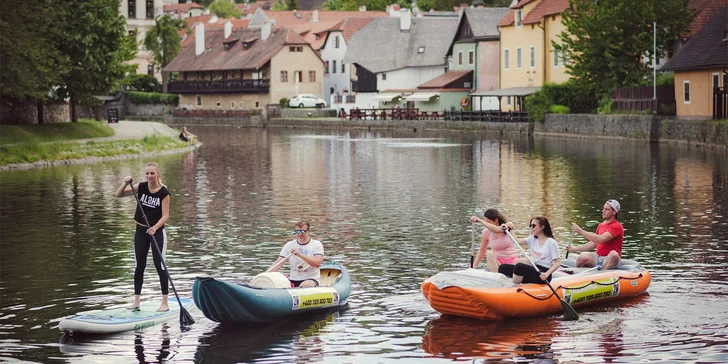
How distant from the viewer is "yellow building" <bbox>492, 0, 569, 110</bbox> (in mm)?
95938

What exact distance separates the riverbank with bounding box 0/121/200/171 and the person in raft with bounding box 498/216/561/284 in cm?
3617

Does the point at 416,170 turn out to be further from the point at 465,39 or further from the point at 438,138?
the point at 465,39

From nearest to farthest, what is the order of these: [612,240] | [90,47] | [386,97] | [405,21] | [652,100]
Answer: [612,240]
[90,47]
[652,100]
[386,97]
[405,21]

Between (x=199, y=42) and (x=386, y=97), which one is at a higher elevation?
(x=199, y=42)

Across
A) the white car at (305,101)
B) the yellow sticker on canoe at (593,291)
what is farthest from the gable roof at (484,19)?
the yellow sticker on canoe at (593,291)

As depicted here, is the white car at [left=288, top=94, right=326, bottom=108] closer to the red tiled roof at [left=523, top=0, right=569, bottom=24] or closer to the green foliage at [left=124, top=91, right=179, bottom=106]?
the green foliage at [left=124, top=91, right=179, bottom=106]

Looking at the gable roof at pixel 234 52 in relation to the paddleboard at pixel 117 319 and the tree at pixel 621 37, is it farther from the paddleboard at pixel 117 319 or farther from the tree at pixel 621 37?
the paddleboard at pixel 117 319

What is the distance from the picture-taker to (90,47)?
62062 millimetres

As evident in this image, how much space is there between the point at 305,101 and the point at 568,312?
111136 millimetres

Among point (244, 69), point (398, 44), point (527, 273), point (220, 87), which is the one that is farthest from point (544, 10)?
point (527, 273)

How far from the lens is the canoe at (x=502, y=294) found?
1803 cm

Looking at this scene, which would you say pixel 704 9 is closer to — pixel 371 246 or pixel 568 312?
pixel 371 246

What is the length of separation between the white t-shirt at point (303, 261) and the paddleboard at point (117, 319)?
5.29 ft

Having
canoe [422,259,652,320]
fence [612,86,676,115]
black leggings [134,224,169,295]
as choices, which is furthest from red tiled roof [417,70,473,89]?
black leggings [134,224,169,295]
